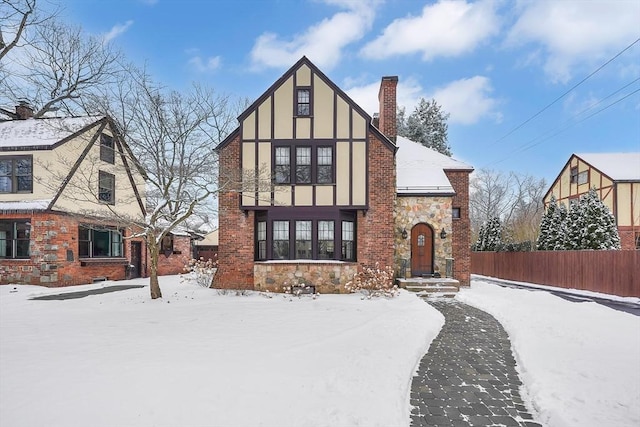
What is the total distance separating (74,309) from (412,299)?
9.90m

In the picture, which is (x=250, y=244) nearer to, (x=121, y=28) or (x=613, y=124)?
(x=121, y=28)

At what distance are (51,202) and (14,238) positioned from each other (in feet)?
7.81

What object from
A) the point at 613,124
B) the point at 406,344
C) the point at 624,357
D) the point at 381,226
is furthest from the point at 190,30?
the point at 613,124

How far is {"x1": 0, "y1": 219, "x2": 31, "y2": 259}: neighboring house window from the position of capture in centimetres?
1477

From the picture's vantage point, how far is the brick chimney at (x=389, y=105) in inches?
553

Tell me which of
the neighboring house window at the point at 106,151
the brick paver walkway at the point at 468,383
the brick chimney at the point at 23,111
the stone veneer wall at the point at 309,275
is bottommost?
the brick paver walkway at the point at 468,383

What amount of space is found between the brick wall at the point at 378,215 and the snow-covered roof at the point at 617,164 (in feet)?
66.6

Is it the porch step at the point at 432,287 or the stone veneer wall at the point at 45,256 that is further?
the stone veneer wall at the point at 45,256

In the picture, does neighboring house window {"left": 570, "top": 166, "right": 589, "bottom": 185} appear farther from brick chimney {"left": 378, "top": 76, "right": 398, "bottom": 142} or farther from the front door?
the front door

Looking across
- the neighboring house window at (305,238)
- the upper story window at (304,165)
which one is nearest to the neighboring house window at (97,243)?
the neighboring house window at (305,238)

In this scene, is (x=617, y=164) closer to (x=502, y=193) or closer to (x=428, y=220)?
(x=502, y=193)

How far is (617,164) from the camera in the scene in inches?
998

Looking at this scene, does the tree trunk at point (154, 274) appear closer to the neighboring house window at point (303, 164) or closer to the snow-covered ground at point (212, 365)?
the snow-covered ground at point (212, 365)

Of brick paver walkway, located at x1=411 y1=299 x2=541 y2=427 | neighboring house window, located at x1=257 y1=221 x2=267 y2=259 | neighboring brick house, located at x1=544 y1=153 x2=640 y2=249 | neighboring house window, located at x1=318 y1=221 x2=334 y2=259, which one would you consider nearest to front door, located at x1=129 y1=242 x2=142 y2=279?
neighboring house window, located at x1=257 y1=221 x2=267 y2=259
